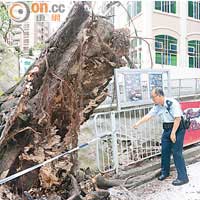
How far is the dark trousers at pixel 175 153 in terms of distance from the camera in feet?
20.1

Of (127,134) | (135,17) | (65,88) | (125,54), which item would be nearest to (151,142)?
(127,134)

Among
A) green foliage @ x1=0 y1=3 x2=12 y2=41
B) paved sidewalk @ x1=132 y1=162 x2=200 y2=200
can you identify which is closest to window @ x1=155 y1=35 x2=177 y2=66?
green foliage @ x1=0 y1=3 x2=12 y2=41

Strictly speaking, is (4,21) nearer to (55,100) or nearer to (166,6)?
(55,100)

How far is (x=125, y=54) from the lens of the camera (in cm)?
461

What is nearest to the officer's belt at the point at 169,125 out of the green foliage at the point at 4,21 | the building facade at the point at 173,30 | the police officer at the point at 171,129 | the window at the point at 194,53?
the police officer at the point at 171,129

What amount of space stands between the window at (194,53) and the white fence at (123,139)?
77.1ft

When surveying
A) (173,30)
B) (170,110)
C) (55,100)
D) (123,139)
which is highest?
(173,30)

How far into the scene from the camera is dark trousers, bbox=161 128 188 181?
20.1 ft

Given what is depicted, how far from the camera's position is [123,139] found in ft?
21.8

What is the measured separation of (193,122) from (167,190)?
2.71 metres

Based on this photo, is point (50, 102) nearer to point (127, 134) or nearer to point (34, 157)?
point (34, 157)

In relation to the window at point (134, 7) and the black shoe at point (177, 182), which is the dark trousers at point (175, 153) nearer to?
the black shoe at point (177, 182)

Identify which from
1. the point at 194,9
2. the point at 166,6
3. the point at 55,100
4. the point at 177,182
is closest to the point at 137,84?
the point at 177,182

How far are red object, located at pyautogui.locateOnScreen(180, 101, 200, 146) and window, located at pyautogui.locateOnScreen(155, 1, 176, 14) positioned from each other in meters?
21.1
